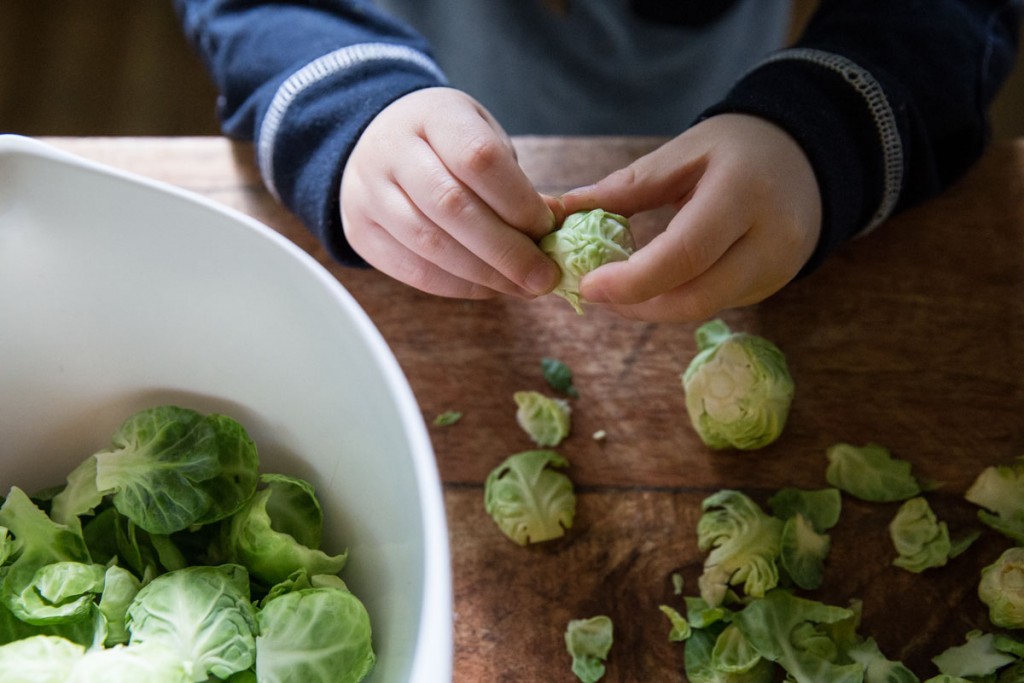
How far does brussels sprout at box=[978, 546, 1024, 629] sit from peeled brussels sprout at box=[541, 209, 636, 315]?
419 millimetres

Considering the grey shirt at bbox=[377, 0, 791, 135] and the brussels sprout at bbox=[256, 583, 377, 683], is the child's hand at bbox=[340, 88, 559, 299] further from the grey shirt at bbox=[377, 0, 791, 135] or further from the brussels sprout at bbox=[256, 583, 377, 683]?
the grey shirt at bbox=[377, 0, 791, 135]

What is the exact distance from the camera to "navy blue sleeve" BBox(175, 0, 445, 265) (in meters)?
0.87

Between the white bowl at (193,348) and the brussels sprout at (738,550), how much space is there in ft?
1.02

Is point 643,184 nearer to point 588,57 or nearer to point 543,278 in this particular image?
point 543,278

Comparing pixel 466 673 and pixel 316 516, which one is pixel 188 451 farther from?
pixel 466 673

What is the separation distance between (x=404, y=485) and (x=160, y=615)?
0.65 feet

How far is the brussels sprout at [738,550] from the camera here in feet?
2.47

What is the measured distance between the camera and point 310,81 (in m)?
0.90

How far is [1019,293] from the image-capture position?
2.96 ft

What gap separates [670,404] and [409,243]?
0.30 metres

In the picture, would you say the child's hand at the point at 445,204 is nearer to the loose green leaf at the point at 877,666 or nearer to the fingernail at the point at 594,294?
the fingernail at the point at 594,294

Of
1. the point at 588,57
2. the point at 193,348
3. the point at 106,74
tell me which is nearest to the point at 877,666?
the point at 193,348

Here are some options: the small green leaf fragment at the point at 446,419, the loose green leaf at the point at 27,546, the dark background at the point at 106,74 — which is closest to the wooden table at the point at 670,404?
the small green leaf fragment at the point at 446,419

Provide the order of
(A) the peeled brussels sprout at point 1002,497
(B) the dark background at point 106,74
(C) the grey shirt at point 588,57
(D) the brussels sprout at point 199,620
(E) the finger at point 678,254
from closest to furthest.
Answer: (D) the brussels sprout at point 199,620 < (E) the finger at point 678,254 < (A) the peeled brussels sprout at point 1002,497 < (C) the grey shirt at point 588,57 < (B) the dark background at point 106,74
